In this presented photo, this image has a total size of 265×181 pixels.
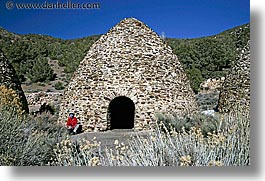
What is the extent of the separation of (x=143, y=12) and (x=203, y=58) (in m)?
7.40

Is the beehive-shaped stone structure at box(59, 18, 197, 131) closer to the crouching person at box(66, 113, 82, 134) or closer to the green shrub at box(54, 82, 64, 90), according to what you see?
the crouching person at box(66, 113, 82, 134)

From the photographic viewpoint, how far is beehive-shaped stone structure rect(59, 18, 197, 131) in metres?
7.00

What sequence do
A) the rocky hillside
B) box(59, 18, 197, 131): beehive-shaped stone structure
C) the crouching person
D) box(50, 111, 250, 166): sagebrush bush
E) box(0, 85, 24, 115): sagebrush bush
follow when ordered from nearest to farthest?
box(50, 111, 250, 166): sagebrush bush < box(0, 85, 24, 115): sagebrush bush < the crouching person < box(59, 18, 197, 131): beehive-shaped stone structure < the rocky hillside

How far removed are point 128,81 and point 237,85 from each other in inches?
65.1

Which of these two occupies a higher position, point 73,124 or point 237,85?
point 237,85

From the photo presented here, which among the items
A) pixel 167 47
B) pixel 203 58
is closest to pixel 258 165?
pixel 167 47

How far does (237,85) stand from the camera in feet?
22.4

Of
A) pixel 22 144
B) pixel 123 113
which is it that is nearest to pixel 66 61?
pixel 123 113

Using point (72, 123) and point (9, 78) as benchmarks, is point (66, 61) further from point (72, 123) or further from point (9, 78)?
point (72, 123)

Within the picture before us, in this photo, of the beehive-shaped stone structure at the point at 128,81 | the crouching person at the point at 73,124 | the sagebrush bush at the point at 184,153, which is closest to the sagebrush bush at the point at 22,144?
the sagebrush bush at the point at 184,153

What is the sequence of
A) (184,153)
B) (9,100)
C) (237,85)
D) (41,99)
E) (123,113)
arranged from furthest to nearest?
(41,99) → (123,113) → (237,85) → (9,100) → (184,153)

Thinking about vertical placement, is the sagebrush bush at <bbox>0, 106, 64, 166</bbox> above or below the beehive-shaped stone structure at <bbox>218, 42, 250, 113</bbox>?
below

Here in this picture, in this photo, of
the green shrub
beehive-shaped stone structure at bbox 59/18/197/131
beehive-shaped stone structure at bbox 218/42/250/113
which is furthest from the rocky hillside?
beehive-shaped stone structure at bbox 59/18/197/131

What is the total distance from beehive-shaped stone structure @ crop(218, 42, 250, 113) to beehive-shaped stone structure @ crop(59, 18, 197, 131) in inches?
23.3
